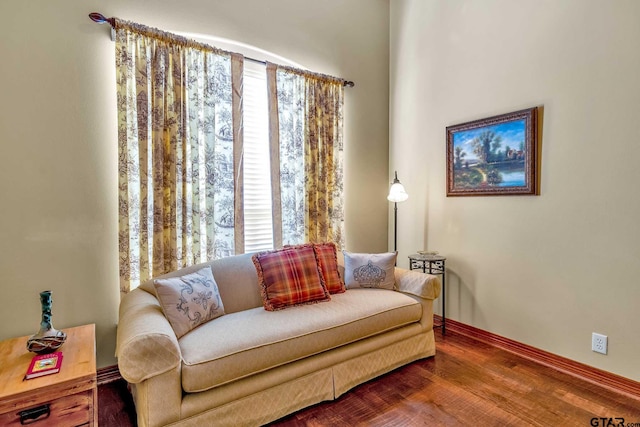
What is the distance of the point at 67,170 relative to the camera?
7.20ft

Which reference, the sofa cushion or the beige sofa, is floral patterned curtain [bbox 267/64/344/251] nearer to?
the beige sofa

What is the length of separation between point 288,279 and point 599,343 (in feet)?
7.41

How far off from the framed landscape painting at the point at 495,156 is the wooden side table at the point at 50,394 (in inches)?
121

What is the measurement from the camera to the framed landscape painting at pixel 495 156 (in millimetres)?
2594

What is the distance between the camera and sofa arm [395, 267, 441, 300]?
8.71ft

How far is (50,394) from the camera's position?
142cm

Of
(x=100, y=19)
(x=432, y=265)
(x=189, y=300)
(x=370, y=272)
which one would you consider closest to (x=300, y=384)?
(x=189, y=300)

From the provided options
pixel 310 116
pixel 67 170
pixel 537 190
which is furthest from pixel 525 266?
pixel 67 170

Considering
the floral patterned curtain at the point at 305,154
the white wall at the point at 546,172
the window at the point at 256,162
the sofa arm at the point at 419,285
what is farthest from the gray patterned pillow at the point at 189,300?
the white wall at the point at 546,172

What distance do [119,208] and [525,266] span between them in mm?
3166

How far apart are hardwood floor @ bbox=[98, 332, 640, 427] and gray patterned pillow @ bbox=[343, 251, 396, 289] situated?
687mm

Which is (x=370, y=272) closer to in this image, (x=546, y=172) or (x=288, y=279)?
(x=288, y=279)

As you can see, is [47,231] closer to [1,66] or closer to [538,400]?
[1,66]

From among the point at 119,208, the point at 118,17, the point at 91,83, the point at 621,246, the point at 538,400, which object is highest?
the point at 118,17
